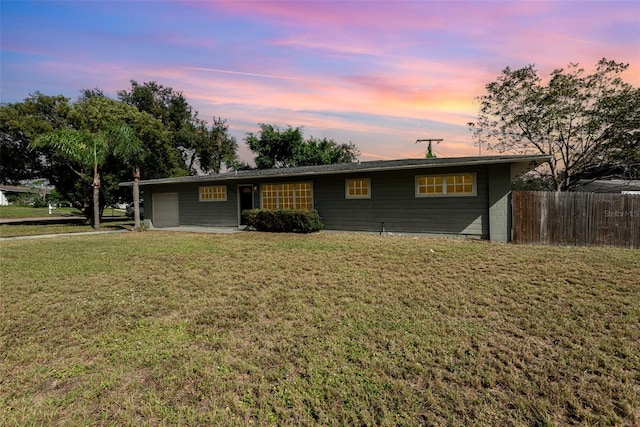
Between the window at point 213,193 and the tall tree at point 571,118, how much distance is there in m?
18.8

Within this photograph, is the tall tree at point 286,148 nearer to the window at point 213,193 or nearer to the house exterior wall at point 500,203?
the window at point 213,193

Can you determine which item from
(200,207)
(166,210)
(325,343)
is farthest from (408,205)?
(166,210)

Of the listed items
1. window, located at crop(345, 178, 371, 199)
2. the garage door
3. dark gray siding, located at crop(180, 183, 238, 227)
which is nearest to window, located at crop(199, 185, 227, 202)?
dark gray siding, located at crop(180, 183, 238, 227)

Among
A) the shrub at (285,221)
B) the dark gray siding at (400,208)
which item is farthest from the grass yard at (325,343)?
the shrub at (285,221)

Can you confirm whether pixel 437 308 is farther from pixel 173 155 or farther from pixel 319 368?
pixel 173 155

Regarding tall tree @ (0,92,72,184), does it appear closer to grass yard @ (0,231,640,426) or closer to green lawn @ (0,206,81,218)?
green lawn @ (0,206,81,218)

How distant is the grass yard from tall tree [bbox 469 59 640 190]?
52.0 ft

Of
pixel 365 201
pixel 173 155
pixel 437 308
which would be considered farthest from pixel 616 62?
pixel 173 155

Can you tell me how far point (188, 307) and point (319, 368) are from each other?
2450mm

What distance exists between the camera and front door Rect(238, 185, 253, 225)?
14586 mm

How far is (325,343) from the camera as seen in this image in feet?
11.5

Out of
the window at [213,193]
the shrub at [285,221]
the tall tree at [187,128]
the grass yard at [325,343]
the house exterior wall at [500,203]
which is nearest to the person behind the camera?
the grass yard at [325,343]

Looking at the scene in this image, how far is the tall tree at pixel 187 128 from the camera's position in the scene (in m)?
34.4

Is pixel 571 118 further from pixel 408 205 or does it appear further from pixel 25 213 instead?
pixel 25 213
